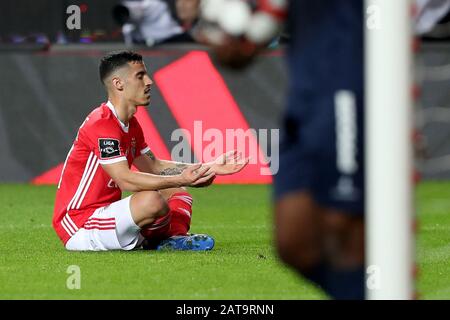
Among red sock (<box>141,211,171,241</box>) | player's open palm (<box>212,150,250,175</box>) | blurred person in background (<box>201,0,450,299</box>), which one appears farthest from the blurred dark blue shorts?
red sock (<box>141,211,171,241</box>)

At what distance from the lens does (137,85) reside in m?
8.27

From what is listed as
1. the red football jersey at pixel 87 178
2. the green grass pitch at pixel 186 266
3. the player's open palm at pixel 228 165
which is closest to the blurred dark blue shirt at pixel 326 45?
the green grass pitch at pixel 186 266

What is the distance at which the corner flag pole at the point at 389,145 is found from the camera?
3.83 m

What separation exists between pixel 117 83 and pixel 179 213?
92cm

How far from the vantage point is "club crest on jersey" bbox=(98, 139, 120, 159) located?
25.9 ft

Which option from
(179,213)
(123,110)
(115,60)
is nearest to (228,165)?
(179,213)

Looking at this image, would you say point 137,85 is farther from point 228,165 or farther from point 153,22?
point 153,22

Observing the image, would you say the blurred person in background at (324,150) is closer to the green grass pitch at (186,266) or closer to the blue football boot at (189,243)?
the green grass pitch at (186,266)

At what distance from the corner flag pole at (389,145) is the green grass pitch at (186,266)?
0.69 meters

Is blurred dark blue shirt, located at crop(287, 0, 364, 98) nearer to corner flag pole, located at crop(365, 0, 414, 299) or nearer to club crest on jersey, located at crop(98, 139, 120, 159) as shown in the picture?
corner flag pole, located at crop(365, 0, 414, 299)

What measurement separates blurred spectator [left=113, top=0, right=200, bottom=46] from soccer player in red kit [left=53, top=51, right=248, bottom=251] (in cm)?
535

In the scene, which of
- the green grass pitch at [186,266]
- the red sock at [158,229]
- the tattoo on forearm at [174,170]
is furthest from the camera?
the tattoo on forearm at [174,170]

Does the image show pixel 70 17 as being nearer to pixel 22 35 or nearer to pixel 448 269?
pixel 22 35
